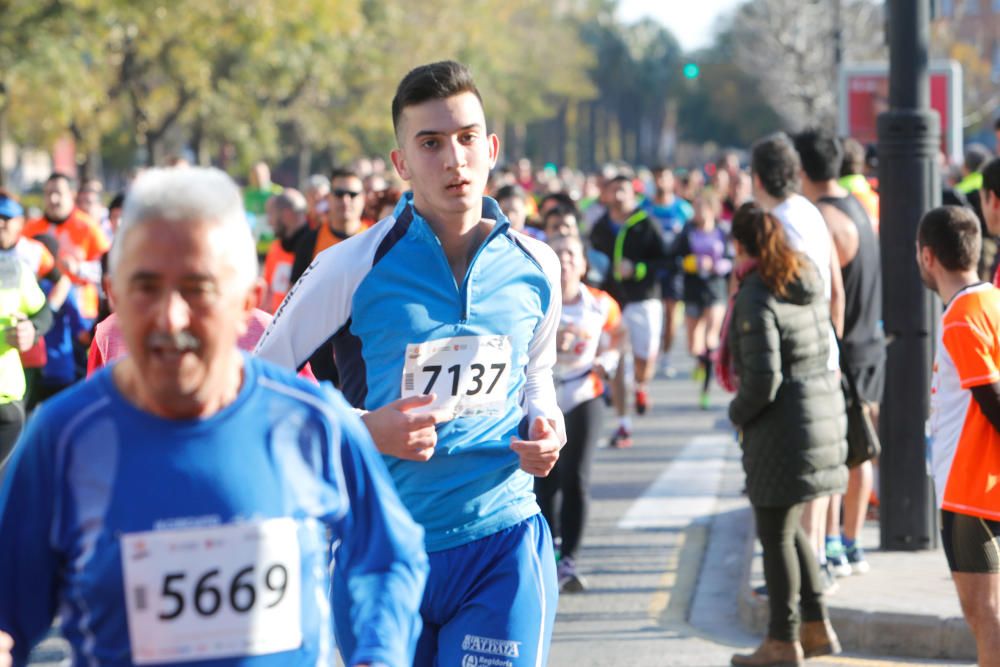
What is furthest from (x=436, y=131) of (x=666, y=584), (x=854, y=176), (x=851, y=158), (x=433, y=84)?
(x=854, y=176)

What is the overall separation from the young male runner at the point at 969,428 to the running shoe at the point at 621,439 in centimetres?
801

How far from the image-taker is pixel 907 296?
352 inches

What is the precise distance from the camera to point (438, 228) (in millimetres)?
4363

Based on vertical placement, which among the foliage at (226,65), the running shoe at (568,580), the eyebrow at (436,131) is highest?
the foliage at (226,65)

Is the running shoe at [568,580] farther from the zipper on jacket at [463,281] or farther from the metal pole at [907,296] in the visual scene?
the zipper on jacket at [463,281]

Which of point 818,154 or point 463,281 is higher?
point 818,154

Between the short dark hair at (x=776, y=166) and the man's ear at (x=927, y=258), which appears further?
the short dark hair at (x=776, y=166)

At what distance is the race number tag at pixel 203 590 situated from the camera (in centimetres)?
266

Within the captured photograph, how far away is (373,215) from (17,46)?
21.8 meters

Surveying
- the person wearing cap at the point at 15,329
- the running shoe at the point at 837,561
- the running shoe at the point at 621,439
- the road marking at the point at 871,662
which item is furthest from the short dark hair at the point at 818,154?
the running shoe at the point at 621,439

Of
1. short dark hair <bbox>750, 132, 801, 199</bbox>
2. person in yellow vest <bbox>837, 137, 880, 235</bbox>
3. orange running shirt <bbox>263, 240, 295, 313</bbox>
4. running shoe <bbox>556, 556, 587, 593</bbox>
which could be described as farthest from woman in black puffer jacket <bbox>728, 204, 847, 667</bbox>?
orange running shirt <bbox>263, 240, 295, 313</bbox>

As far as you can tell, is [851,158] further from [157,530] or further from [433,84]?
[157,530]

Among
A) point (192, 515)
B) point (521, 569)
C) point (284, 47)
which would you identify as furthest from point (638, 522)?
point (284, 47)

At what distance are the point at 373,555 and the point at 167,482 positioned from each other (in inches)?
16.9
